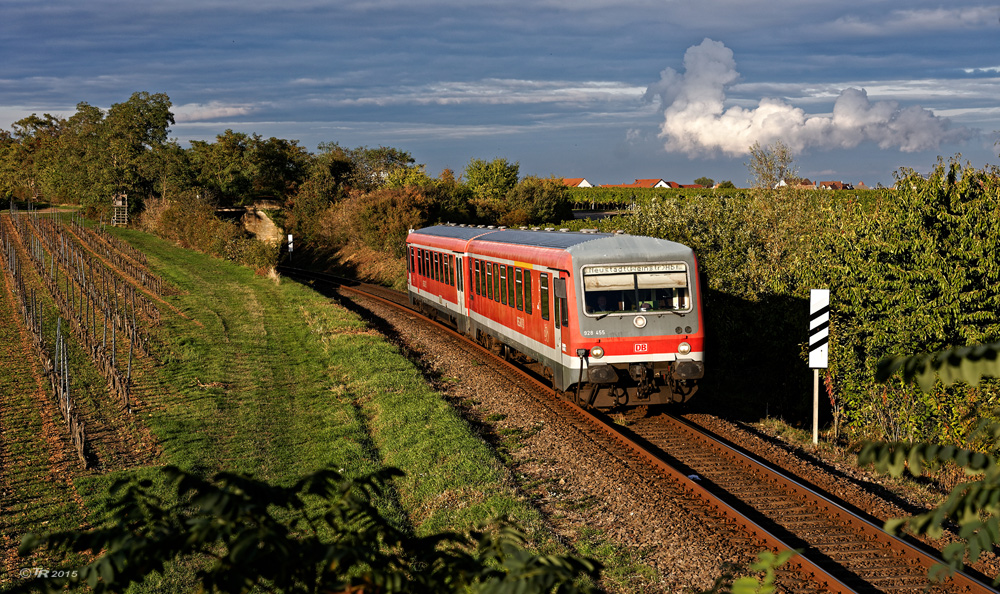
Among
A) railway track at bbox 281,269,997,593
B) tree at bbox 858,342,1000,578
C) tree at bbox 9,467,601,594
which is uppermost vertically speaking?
tree at bbox 858,342,1000,578

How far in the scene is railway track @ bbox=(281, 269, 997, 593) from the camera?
847 cm

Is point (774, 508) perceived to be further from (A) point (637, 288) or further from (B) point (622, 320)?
(A) point (637, 288)

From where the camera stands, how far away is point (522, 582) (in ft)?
8.20

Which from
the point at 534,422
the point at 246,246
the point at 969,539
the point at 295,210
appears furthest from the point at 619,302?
the point at 295,210

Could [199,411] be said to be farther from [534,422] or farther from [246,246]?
[246,246]

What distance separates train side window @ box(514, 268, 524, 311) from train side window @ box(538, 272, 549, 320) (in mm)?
1235

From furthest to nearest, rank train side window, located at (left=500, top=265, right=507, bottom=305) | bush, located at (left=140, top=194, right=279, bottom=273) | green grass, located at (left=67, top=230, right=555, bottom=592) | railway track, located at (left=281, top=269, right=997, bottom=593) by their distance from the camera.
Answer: bush, located at (left=140, top=194, right=279, bottom=273) → train side window, located at (left=500, top=265, right=507, bottom=305) → green grass, located at (left=67, top=230, right=555, bottom=592) → railway track, located at (left=281, top=269, right=997, bottom=593)

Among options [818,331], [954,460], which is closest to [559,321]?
[818,331]

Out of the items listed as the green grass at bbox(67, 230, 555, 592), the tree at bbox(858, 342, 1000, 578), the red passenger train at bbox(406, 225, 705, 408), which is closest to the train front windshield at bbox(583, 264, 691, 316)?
the red passenger train at bbox(406, 225, 705, 408)

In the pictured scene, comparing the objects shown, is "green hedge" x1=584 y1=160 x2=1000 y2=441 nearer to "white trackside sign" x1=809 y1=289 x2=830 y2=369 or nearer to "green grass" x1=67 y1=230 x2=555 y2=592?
"white trackside sign" x1=809 y1=289 x2=830 y2=369

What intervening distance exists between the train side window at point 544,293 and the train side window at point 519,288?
124 centimetres

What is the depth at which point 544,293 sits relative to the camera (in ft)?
52.9

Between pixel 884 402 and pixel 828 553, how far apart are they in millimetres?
6227

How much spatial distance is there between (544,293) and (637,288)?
2172mm
